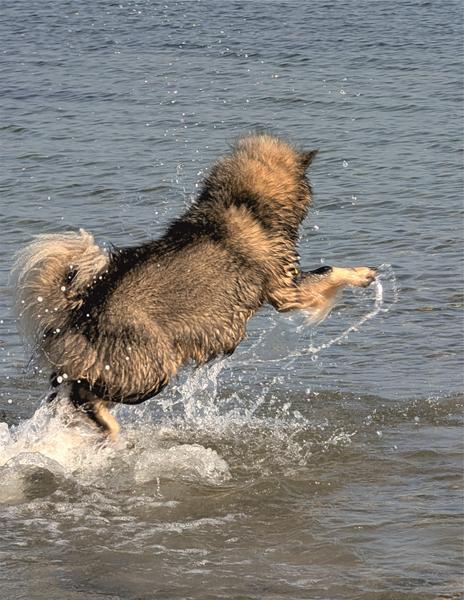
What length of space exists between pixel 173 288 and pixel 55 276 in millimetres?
540

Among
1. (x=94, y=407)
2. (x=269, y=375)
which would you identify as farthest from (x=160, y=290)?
(x=269, y=375)

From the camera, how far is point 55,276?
16.7 ft

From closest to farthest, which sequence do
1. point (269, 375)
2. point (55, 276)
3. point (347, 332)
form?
point (55, 276) < point (269, 375) < point (347, 332)

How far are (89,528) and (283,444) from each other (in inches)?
53.8

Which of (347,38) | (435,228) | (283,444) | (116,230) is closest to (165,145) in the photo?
(116,230)

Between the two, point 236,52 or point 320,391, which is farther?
point 236,52

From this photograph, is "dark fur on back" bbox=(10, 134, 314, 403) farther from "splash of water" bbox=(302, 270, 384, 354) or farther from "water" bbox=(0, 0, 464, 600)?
"splash of water" bbox=(302, 270, 384, 354)

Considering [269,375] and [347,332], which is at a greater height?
[347,332]

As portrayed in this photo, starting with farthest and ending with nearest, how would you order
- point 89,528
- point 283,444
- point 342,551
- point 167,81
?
point 167,81 → point 283,444 → point 89,528 → point 342,551

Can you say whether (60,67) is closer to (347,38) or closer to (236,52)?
(236,52)

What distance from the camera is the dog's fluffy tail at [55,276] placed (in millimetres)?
5090

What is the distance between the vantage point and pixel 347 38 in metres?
15.5

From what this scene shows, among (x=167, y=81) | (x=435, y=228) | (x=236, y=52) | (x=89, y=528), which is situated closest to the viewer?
(x=89, y=528)

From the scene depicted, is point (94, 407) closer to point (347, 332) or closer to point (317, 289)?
point (317, 289)
